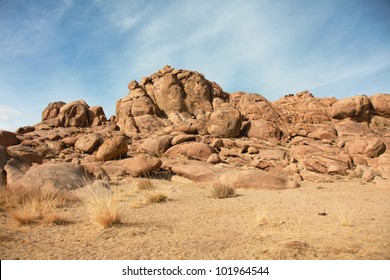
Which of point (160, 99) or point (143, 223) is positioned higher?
point (160, 99)

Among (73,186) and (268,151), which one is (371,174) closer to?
(268,151)

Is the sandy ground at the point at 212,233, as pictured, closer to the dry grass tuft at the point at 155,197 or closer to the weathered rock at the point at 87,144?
the dry grass tuft at the point at 155,197

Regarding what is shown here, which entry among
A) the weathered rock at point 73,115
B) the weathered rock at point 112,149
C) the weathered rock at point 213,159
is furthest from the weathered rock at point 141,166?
the weathered rock at point 73,115

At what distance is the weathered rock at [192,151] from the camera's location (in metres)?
20.3

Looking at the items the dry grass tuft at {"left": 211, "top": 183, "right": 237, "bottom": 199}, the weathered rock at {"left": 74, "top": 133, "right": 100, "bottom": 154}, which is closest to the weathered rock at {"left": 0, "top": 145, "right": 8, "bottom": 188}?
the dry grass tuft at {"left": 211, "top": 183, "right": 237, "bottom": 199}

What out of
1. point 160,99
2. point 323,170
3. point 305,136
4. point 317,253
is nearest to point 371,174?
point 323,170

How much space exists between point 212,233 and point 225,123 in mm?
21647

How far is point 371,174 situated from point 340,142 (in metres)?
7.99

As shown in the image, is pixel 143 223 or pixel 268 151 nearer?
pixel 143 223

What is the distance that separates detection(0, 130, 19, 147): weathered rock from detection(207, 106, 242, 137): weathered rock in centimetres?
1749

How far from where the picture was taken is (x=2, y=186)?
389 inches

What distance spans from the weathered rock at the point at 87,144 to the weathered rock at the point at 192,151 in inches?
244

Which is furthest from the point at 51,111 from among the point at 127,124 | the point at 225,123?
the point at 225,123

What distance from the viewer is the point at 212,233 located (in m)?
5.90
